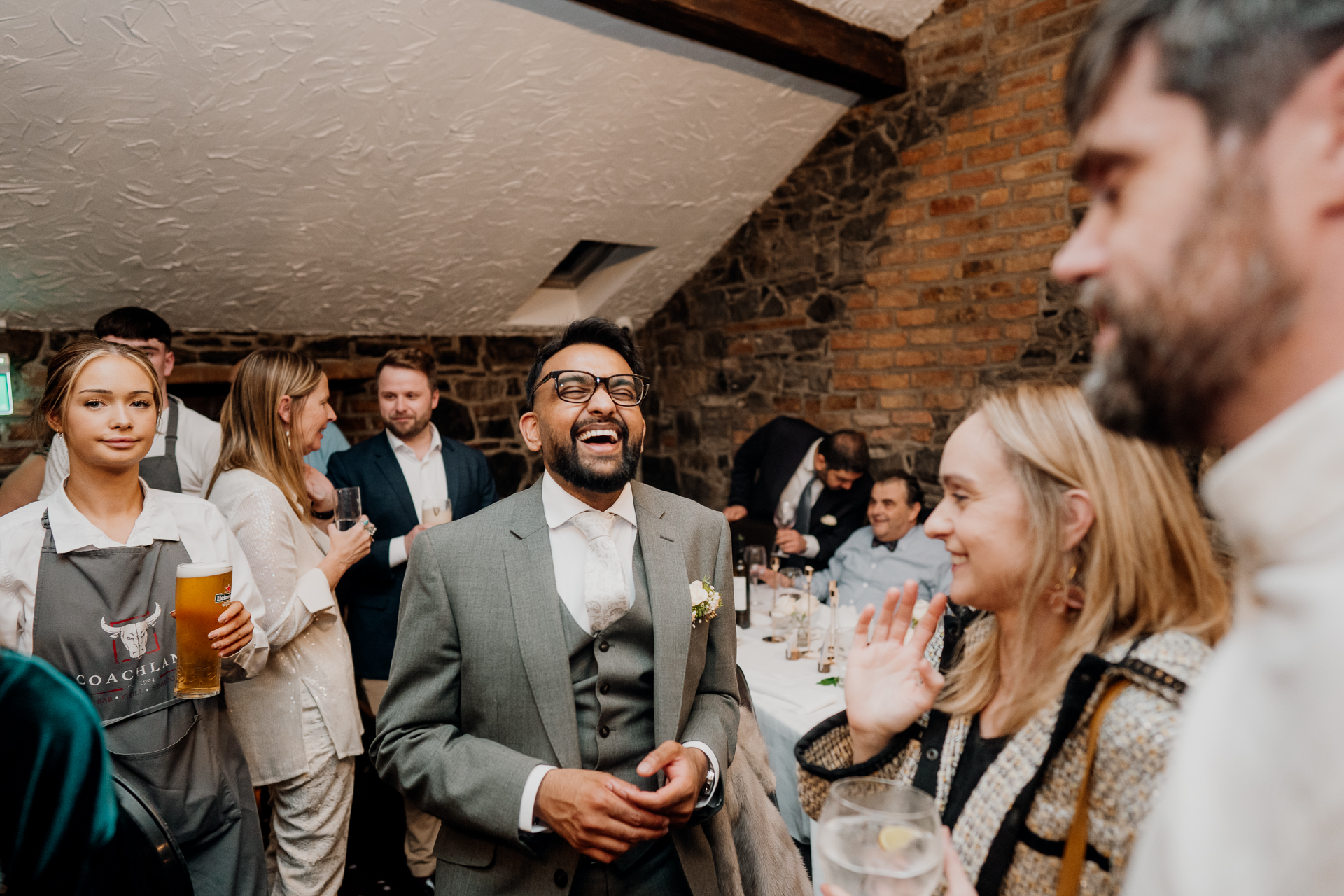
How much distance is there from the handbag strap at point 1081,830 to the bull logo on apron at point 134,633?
1878mm

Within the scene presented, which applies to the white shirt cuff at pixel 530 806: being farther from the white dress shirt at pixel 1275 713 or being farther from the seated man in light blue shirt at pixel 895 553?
the seated man in light blue shirt at pixel 895 553

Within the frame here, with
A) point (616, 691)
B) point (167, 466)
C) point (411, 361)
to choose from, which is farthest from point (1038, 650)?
point (167, 466)

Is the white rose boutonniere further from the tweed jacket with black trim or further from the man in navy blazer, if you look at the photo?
the man in navy blazer

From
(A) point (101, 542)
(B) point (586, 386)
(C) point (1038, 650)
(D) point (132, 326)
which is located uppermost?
(D) point (132, 326)

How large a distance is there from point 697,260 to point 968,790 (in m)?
4.87

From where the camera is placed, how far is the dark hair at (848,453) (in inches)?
151

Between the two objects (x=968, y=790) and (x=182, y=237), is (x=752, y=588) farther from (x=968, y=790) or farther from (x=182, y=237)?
(x=182, y=237)

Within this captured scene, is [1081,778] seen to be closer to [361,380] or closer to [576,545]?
[576,545]

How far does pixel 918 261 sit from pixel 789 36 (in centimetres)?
141

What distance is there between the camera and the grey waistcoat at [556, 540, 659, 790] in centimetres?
144

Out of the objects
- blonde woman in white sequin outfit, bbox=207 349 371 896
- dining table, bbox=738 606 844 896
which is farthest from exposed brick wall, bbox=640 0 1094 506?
blonde woman in white sequin outfit, bbox=207 349 371 896

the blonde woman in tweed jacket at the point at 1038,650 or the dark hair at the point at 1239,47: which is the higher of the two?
the dark hair at the point at 1239,47

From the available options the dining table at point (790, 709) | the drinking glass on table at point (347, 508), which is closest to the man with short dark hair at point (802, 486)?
the dining table at point (790, 709)

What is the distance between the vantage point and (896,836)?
0.73 m
